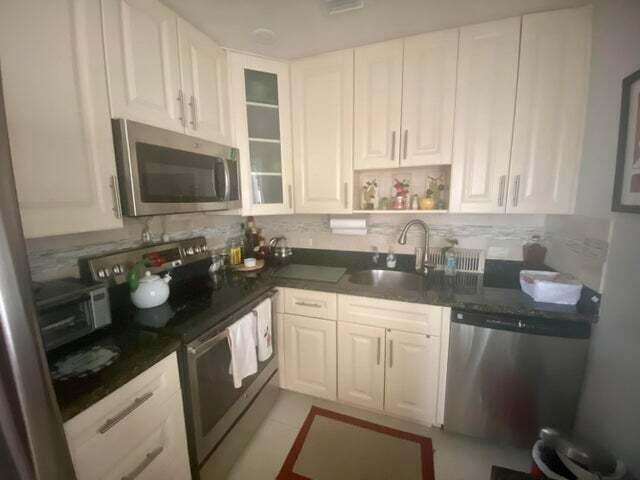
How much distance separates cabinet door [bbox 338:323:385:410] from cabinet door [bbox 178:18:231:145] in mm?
1431

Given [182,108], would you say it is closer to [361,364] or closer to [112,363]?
[112,363]

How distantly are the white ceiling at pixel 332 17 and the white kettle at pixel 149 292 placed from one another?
1.34 meters

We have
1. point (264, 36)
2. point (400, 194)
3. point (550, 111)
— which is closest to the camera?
point (550, 111)

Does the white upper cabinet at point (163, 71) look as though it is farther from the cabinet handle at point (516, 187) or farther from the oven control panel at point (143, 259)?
the cabinet handle at point (516, 187)

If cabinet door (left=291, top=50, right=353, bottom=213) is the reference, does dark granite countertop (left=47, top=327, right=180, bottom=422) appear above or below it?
below

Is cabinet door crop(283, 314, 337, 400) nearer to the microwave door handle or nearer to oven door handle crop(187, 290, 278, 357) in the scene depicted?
oven door handle crop(187, 290, 278, 357)

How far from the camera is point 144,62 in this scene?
1168 millimetres

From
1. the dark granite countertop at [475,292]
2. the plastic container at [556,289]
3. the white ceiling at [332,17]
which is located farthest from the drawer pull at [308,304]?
the white ceiling at [332,17]

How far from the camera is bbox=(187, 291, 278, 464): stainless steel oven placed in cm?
114

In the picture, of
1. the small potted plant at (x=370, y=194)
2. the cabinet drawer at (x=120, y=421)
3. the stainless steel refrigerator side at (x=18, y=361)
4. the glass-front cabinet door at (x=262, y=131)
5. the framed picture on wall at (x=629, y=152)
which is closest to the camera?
the stainless steel refrigerator side at (x=18, y=361)

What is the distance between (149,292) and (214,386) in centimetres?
56

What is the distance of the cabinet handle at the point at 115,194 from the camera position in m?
1.06

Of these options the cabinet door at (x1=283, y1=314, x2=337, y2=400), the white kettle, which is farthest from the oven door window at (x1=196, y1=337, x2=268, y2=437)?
the cabinet door at (x1=283, y1=314, x2=337, y2=400)

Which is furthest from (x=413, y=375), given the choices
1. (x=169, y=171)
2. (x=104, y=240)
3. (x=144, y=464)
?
(x=104, y=240)
